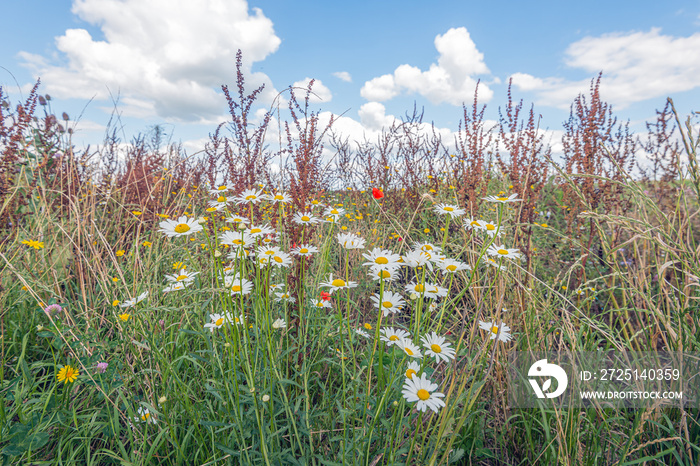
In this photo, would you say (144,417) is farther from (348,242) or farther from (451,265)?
(451,265)

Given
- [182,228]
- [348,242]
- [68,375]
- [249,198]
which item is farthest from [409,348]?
[68,375]

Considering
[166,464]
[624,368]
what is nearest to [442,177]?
[624,368]

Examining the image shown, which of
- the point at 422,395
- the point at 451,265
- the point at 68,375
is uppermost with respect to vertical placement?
the point at 451,265

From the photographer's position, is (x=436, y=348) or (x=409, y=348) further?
(x=436, y=348)

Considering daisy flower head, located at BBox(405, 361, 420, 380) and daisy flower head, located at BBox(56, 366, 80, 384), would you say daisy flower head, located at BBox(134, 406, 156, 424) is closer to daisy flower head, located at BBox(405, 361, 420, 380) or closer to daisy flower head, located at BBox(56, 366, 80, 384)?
daisy flower head, located at BBox(56, 366, 80, 384)

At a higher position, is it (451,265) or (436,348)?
(451,265)

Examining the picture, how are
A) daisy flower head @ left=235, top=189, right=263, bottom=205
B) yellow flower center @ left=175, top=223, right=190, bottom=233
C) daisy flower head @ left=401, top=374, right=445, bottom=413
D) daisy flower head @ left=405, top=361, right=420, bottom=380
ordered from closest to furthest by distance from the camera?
1. daisy flower head @ left=401, top=374, right=445, bottom=413
2. daisy flower head @ left=405, top=361, right=420, bottom=380
3. yellow flower center @ left=175, top=223, right=190, bottom=233
4. daisy flower head @ left=235, top=189, right=263, bottom=205

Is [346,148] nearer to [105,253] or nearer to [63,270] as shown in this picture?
[105,253]

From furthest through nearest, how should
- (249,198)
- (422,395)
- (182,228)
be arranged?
1. (249,198)
2. (182,228)
3. (422,395)

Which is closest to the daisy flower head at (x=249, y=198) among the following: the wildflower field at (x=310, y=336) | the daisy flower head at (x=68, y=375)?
the wildflower field at (x=310, y=336)

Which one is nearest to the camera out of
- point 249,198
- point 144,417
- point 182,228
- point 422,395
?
point 422,395

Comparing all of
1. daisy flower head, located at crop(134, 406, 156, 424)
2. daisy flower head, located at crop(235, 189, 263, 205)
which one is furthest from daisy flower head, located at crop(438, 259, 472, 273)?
daisy flower head, located at crop(134, 406, 156, 424)

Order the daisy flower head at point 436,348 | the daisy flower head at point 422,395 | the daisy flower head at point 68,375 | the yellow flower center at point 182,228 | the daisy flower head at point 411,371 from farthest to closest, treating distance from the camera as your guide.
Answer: the daisy flower head at point 68,375 < the yellow flower center at point 182,228 < the daisy flower head at point 436,348 < the daisy flower head at point 411,371 < the daisy flower head at point 422,395

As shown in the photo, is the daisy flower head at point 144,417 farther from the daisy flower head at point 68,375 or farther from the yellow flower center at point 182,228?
the yellow flower center at point 182,228
